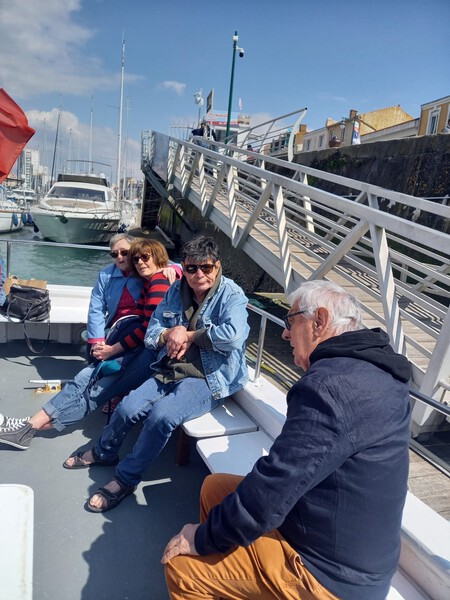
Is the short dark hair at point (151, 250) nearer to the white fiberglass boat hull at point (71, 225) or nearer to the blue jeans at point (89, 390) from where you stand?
the blue jeans at point (89, 390)

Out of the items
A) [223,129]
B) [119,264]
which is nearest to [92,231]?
[223,129]

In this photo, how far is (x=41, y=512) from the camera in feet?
6.97

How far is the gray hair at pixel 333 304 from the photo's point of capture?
1410 mm

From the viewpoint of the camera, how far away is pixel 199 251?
242cm

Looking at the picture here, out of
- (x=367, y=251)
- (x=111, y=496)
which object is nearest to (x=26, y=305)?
(x=111, y=496)

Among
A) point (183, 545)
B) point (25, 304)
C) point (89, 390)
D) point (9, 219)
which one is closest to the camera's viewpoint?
point (183, 545)

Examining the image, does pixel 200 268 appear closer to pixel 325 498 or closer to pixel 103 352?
pixel 103 352

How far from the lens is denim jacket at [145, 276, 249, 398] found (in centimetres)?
232

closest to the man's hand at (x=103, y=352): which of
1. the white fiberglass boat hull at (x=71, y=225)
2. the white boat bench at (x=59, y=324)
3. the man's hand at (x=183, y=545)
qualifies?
the white boat bench at (x=59, y=324)

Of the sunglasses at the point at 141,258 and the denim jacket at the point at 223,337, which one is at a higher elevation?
the sunglasses at the point at 141,258

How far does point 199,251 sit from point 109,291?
109cm

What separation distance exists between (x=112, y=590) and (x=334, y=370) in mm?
1424

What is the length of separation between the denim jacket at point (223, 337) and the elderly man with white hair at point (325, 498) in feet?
3.25

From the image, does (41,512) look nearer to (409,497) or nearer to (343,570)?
(343,570)
